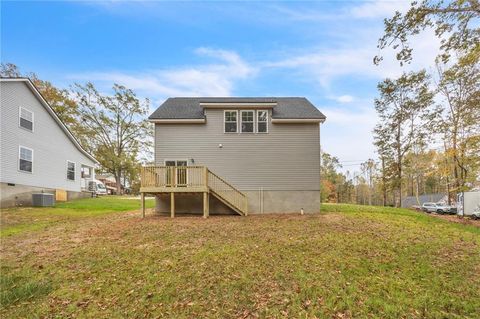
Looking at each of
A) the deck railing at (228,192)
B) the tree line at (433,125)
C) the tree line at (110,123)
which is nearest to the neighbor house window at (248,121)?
the deck railing at (228,192)

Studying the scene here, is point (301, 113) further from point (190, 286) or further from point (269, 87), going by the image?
point (190, 286)

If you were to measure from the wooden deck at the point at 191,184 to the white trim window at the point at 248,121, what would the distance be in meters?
3.21

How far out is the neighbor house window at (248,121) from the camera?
14.8m

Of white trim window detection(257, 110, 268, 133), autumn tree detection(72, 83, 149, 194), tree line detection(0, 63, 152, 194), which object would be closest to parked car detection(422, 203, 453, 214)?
white trim window detection(257, 110, 268, 133)

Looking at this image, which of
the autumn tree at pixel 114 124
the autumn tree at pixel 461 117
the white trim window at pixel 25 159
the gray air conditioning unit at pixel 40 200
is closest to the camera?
the white trim window at pixel 25 159

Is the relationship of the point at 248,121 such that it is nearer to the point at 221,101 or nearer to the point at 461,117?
the point at 221,101

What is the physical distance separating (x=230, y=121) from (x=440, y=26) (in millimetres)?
9979

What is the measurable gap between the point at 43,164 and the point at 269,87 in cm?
1812

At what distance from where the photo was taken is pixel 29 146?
16141 mm

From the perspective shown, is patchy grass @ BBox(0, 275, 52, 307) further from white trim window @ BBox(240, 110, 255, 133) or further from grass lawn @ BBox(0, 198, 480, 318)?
white trim window @ BBox(240, 110, 255, 133)

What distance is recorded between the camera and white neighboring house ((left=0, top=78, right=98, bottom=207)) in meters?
14.6

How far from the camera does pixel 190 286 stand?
5.44m

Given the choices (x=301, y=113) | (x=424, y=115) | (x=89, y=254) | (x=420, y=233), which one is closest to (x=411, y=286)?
(x=420, y=233)

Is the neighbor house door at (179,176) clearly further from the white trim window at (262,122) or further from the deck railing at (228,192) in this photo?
the white trim window at (262,122)
